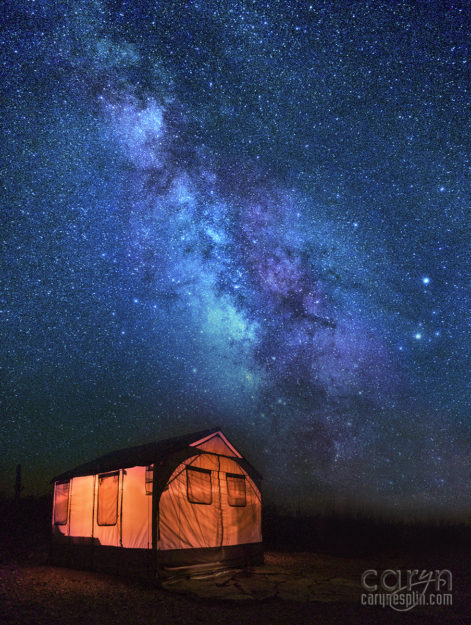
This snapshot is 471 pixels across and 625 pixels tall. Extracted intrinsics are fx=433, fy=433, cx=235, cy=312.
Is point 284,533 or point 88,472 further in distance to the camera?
point 284,533

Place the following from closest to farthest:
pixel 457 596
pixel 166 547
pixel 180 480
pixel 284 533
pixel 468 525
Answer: pixel 457 596
pixel 166 547
pixel 180 480
pixel 284 533
pixel 468 525

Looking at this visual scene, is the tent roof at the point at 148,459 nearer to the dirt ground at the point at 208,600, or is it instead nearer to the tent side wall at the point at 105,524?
the tent side wall at the point at 105,524

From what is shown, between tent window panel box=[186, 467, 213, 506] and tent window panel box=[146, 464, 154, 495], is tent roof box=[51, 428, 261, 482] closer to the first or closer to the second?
tent window panel box=[146, 464, 154, 495]

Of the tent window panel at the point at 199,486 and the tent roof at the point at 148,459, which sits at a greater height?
the tent roof at the point at 148,459

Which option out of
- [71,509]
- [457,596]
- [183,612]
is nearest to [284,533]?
[71,509]

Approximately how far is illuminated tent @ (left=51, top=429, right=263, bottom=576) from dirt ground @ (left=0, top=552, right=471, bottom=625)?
592 mm

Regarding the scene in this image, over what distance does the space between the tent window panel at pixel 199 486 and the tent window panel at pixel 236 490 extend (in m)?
0.86

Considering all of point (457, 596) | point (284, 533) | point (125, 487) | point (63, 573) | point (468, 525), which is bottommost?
point (468, 525)

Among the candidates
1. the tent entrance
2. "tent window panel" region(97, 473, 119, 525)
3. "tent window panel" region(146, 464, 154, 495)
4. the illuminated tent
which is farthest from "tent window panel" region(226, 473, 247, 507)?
"tent window panel" region(97, 473, 119, 525)

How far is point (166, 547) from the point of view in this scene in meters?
10.0

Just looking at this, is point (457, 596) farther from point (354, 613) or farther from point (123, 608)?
point (123, 608)

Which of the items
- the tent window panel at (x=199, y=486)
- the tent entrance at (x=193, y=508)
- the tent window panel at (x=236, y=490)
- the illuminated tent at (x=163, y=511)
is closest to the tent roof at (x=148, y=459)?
the illuminated tent at (x=163, y=511)

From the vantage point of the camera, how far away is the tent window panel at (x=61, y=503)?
13.2 metres

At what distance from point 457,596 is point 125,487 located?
25.4 ft
